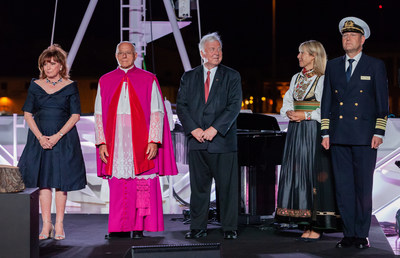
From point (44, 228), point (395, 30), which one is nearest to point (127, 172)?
point (44, 228)

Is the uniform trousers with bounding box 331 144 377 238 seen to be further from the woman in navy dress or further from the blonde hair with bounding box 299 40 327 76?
the woman in navy dress

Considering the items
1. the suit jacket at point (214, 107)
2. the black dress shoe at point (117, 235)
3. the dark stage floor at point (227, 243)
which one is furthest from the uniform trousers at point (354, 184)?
the black dress shoe at point (117, 235)

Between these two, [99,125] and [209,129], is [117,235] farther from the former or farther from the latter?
[209,129]

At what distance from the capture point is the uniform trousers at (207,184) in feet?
15.5

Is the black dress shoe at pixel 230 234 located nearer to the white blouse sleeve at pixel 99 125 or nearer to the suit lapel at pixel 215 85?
the suit lapel at pixel 215 85

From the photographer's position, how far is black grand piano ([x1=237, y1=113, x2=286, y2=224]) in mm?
5207

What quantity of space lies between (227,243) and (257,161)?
0.95 m

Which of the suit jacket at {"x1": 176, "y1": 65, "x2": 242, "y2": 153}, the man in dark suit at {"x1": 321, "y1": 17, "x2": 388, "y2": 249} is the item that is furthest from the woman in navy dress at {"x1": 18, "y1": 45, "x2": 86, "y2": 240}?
the man in dark suit at {"x1": 321, "y1": 17, "x2": 388, "y2": 249}

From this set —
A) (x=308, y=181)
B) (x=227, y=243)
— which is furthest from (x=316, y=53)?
(x=227, y=243)

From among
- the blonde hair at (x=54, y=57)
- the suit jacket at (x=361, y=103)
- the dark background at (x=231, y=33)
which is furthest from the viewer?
the dark background at (x=231, y=33)

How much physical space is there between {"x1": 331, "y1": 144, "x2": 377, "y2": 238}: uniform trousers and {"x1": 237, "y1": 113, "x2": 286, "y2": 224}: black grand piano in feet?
2.75

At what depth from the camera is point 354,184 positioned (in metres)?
4.42

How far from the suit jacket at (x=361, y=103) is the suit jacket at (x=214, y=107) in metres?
0.73

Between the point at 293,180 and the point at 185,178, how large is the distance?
7.60 ft
